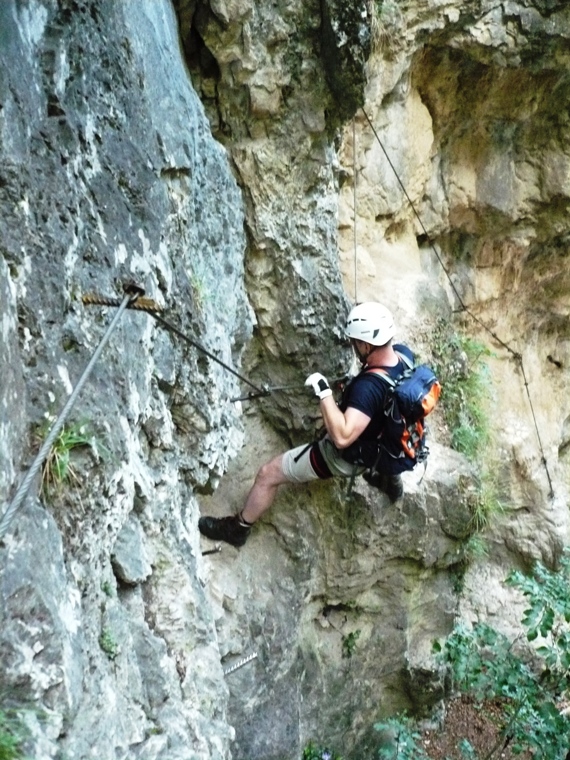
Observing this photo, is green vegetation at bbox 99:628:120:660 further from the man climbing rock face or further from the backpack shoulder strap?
the backpack shoulder strap

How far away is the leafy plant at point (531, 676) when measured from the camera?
4258 mm

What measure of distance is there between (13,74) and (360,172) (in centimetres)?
418

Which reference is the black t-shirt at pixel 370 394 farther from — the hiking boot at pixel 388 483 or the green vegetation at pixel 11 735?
the green vegetation at pixel 11 735

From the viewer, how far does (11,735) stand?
6.50 ft

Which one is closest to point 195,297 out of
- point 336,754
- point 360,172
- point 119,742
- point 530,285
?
point 119,742

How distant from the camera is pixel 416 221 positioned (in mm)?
7055

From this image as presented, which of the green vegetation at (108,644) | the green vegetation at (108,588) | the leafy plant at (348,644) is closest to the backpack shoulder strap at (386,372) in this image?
the green vegetation at (108,588)

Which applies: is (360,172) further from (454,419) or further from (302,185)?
(454,419)

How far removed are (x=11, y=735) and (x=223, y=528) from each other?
133 inches

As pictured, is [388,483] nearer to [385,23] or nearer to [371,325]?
[371,325]

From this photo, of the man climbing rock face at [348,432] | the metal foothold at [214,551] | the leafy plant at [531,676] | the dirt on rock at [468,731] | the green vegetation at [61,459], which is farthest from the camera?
the dirt on rock at [468,731]

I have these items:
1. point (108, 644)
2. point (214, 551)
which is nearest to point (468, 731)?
point (214, 551)

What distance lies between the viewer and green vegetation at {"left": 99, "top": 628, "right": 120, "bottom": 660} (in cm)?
271

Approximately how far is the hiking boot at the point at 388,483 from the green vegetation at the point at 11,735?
3.74 m
